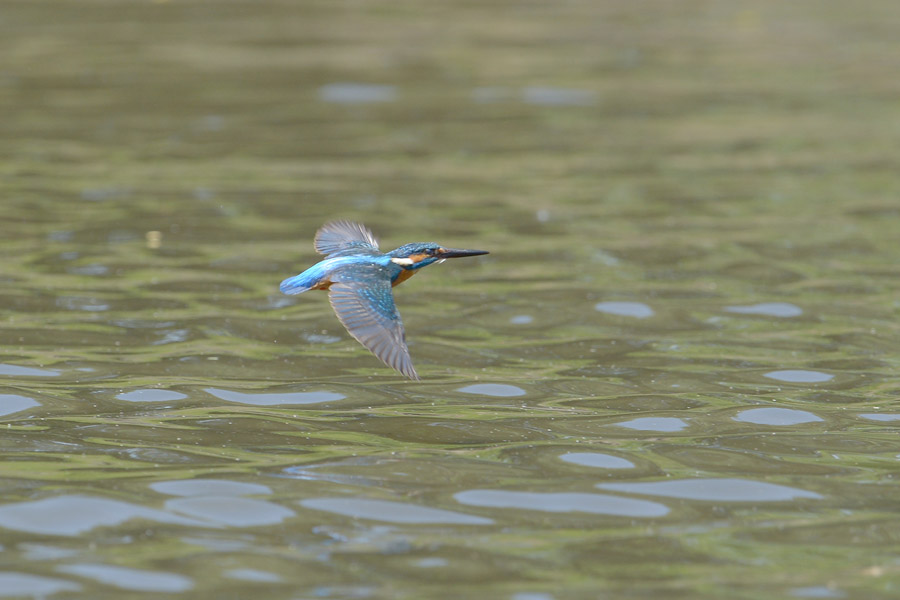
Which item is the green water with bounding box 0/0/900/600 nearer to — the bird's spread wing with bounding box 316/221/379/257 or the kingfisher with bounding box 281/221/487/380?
the kingfisher with bounding box 281/221/487/380

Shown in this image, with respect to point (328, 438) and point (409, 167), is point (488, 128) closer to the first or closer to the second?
point (409, 167)

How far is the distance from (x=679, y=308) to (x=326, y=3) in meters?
12.5

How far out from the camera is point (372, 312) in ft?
19.6

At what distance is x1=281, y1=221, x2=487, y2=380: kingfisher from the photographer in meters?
5.76

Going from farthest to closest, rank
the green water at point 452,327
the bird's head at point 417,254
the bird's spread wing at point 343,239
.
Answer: the bird's spread wing at point 343,239
the bird's head at point 417,254
the green water at point 452,327

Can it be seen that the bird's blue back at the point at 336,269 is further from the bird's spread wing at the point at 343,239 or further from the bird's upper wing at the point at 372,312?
the bird's spread wing at the point at 343,239

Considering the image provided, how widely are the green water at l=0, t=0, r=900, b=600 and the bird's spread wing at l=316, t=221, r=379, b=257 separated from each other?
23.5 inches

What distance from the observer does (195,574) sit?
4.36m

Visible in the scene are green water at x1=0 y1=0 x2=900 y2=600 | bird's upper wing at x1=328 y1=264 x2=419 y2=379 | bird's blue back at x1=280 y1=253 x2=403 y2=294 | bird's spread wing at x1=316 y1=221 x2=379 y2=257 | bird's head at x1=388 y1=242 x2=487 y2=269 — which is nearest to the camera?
green water at x1=0 y1=0 x2=900 y2=600

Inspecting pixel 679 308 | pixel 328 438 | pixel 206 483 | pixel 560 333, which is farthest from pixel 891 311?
pixel 206 483

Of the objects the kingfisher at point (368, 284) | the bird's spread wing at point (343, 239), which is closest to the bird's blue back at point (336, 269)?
the kingfisher at point (368, 284)

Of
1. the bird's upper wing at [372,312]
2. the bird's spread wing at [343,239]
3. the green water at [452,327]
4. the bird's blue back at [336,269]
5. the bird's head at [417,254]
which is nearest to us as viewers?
the green water at [452,327]

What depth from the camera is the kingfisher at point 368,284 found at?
227 inches

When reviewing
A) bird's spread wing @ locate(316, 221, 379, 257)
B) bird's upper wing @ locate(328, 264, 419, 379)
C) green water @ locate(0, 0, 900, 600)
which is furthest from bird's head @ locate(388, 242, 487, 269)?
green water @ locate(0, 0, 900, 600)
